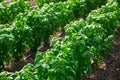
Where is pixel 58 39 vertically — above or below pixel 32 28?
above

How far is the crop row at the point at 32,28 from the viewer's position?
7363mm

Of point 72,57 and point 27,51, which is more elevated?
point 72,57

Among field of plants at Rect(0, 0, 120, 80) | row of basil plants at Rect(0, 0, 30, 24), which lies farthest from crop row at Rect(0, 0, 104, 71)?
row of basil plants at Rect(0, 0, 30, 24)

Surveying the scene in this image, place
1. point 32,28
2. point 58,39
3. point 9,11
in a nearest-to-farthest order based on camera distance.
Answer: point 58,39 → point 32,28 → point 9,11

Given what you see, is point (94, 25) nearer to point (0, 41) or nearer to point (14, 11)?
point (0, 41)

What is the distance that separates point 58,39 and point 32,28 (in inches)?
67.6

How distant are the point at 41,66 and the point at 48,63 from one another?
0.14m

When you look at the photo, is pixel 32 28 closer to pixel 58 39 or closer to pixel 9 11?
pixel 9 11

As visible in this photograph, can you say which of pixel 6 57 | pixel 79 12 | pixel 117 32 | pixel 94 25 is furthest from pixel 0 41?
pixel 117 32

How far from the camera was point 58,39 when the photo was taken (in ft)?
22.3

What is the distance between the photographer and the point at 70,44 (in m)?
6.25

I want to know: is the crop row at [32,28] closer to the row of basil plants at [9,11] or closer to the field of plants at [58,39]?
the field of plants at [58,39]

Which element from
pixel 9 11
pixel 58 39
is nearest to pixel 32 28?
pixel 9 11

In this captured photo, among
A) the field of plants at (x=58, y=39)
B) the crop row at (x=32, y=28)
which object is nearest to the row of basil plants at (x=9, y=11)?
the field of plants at (x=58, y=39)
